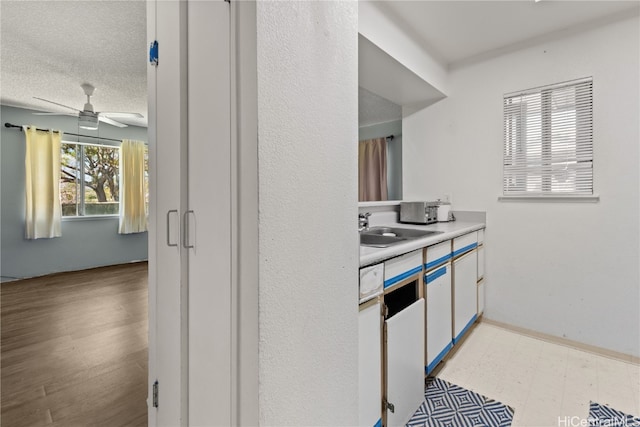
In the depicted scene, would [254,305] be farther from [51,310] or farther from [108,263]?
[108,263]

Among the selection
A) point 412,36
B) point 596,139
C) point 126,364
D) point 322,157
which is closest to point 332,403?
point 322,157

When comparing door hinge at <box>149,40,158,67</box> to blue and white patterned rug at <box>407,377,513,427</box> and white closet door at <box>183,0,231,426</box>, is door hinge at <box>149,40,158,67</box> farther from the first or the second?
blue and white patterned rug at <box>407,377,513,427</box>

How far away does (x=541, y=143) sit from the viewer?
2.28 meters

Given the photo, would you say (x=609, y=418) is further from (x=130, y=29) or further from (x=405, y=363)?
(x=130, y=29)

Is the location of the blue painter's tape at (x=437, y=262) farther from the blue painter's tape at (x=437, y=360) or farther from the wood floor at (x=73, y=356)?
the wood floor at (x=73, y=356)

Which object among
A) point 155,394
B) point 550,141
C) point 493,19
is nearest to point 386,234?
point 550,141

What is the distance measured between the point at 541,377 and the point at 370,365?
142 centimetres

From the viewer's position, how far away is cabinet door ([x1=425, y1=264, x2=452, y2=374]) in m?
1.58

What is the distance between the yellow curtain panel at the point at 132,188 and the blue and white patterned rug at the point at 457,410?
5.17 metres

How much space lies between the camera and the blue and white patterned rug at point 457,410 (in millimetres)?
1438

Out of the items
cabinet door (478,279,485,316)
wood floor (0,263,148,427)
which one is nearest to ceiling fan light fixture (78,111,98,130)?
wood floor (0,263,148,427)

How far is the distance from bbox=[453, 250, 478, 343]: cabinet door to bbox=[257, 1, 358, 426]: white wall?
1.28 meters

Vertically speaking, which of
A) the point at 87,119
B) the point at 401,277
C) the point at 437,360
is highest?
the point at 87,119

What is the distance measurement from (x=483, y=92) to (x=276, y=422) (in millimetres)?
2879
